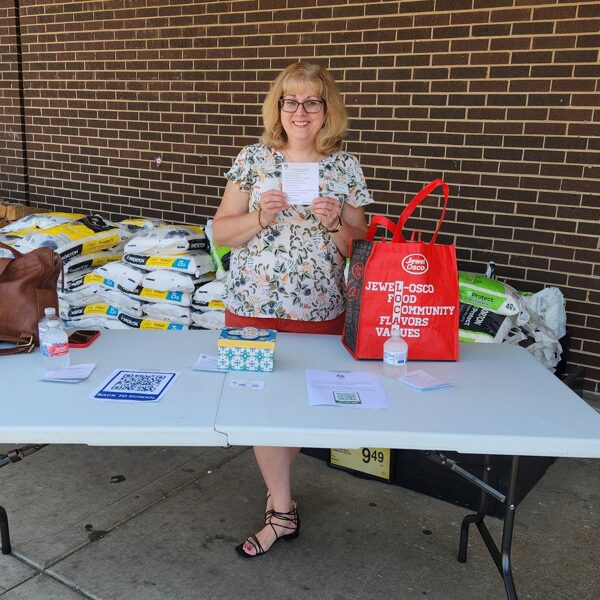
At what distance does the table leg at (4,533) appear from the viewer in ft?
8.73

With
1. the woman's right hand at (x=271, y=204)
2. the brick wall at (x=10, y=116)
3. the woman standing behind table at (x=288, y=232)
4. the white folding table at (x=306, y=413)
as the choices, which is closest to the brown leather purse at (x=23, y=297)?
the white folding table at (x=306, y=413)

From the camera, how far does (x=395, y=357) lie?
7.31 feet

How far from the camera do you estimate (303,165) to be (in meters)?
2.37

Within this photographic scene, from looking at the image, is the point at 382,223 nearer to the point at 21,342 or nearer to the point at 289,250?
the point at 289,250

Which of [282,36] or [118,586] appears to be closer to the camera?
[118,586]

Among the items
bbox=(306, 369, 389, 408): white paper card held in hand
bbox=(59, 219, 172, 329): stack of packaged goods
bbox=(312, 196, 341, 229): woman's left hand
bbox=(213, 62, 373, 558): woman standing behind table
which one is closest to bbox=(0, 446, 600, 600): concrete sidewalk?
bbox=(213, 62, 373, 558): woman standing behind table

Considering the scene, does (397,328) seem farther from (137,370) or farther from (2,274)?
(2,274)

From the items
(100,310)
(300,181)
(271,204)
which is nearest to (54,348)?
(271,204)

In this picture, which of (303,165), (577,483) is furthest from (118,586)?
(577,483)

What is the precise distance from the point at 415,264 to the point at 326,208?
410 mm

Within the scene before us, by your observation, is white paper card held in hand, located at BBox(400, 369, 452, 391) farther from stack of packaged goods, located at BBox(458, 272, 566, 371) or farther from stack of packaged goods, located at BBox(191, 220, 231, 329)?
stack of packaged goods, located at BBox(191, 220, 231, 329)

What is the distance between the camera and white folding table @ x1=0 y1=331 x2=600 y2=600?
1816mm

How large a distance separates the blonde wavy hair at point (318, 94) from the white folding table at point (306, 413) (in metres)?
0.88

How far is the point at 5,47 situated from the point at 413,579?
6.64m
